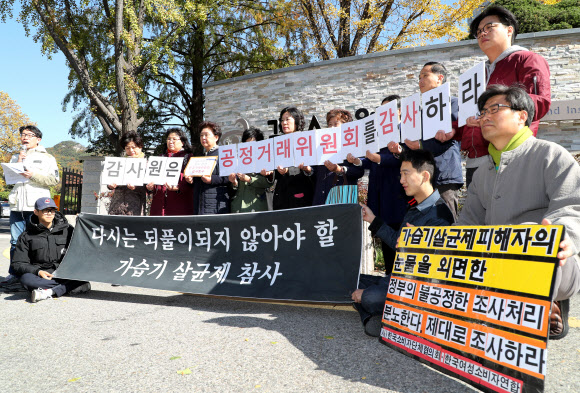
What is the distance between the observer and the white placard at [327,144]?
448 cm

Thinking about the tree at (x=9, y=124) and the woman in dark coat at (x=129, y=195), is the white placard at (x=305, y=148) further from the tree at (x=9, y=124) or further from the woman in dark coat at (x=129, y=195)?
the tree at (x=9, y=124)

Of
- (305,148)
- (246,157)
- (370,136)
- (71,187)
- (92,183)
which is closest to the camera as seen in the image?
(370,136)

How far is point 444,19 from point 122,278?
13.6m

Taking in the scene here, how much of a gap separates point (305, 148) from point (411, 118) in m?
1.22

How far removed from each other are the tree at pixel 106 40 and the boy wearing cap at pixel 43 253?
7.53 metres

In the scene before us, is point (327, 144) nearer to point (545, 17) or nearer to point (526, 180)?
point (526, 180)

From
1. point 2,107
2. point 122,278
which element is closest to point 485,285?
point 122,278

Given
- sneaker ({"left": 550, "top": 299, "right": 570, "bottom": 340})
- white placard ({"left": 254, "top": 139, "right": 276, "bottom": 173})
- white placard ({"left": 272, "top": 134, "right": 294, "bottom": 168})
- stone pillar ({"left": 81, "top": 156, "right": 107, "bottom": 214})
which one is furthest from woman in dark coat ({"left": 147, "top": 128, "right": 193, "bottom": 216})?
A: stone pillar ({"left": 81, "top": 156, "right": 107, "bottom": 214})

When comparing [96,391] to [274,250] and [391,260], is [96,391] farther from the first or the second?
[391,260]

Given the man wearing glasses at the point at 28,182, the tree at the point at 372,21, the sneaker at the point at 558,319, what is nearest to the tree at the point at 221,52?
the tree at the point at 372,21

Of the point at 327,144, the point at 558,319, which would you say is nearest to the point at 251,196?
the point at 327,144

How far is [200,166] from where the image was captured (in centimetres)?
519

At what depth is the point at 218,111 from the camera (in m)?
11.9

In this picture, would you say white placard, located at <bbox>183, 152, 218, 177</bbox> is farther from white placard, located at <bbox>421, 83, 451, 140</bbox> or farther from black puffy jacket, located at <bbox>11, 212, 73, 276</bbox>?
white placard, located at <bbox>421, 83, 451, 140</bbox>
